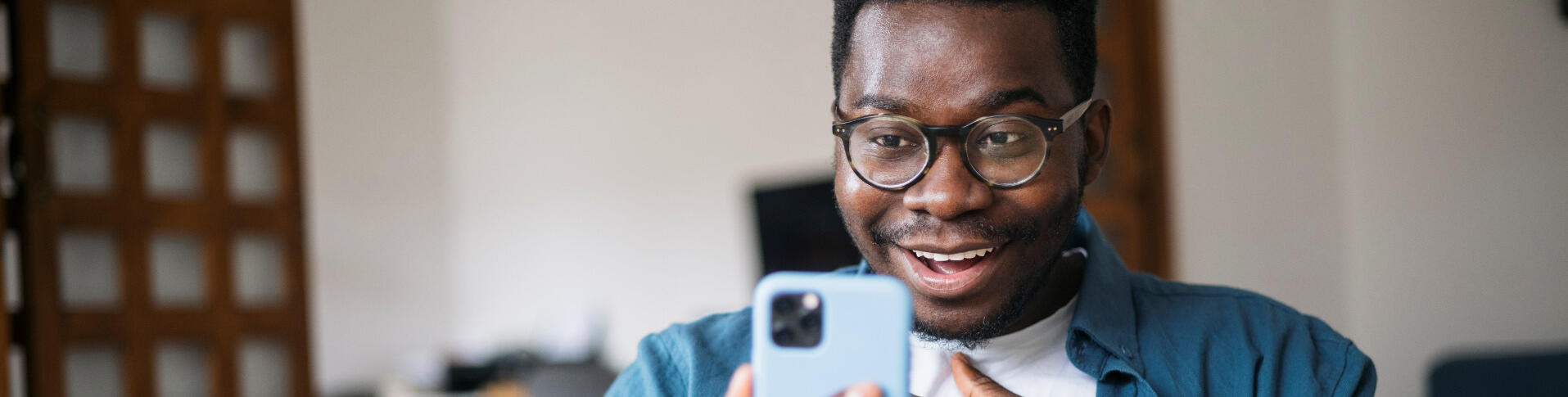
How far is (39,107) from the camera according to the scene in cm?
273

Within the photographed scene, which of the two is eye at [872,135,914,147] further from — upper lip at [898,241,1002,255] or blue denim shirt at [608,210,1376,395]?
blue denim shirt at [608,210,1376,395]

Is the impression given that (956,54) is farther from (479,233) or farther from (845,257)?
(479,233)

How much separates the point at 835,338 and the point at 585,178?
2824 millimetres

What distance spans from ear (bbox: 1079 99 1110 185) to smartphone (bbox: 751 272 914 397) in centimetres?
40

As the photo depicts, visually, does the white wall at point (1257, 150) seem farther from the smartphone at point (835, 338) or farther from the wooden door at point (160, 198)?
the wooden door at point (160, 198)

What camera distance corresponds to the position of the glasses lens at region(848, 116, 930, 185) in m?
0.91

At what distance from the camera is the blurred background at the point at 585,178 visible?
2117 mm

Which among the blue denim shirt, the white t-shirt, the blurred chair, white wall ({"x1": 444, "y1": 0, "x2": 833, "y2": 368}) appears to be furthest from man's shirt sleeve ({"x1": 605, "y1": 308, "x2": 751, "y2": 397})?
white wall ({"x1": 444, "y1": 0, "x2": 833, "y2": 368})

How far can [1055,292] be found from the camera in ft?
3.47

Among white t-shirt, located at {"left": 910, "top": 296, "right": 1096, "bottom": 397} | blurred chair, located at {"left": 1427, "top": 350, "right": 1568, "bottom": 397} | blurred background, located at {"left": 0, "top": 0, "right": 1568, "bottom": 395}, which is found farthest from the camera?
blurred background, located at {"left": 0, "top": 0, "right": 1568, "bottom": 395}

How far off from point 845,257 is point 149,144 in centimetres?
220

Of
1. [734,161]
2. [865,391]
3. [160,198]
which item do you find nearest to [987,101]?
[865,391]

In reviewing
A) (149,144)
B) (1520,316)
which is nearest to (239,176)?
(149,144)

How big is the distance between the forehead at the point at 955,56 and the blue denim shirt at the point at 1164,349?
8.4 inches
